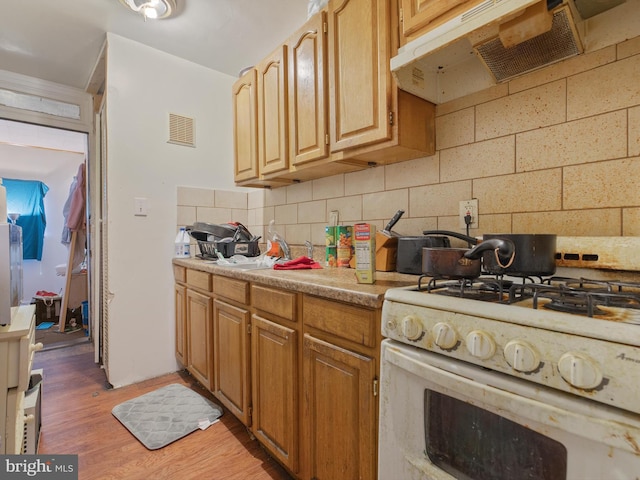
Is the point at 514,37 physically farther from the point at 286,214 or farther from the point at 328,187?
Answer: the point at 286,214

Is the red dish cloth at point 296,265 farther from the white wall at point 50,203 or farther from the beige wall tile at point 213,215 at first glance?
the white wall at point 50,203

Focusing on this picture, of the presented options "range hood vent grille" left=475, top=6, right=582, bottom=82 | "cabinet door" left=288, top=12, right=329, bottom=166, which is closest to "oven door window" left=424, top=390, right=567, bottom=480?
"range hood vent grille" left=475, top=6, right=582, bottom=82

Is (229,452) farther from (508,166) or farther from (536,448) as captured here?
(508,166)

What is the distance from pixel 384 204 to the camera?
5.46 ft

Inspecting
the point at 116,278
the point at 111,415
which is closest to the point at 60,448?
the point at 111,415

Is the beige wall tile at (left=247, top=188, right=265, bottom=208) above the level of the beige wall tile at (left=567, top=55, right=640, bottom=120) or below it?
below

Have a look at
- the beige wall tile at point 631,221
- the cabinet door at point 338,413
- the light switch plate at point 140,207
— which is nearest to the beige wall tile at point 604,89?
the beige wall tile at point 631,221

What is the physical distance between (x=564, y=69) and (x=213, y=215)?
2317mm

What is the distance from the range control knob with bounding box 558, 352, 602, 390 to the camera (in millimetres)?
536

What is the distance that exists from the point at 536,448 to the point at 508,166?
3.11ft

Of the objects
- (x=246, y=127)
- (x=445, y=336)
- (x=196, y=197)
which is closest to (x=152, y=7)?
(x=246, y=127)

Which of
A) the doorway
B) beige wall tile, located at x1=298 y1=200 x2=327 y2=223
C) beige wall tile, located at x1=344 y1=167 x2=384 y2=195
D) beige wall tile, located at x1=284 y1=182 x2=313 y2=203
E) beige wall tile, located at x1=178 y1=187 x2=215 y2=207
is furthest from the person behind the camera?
the doorway

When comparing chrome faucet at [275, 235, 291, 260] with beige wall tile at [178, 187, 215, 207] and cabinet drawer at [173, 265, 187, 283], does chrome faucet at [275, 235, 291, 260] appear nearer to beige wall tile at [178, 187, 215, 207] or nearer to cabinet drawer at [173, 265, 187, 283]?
cabinet drawer at [173, 265, 187, 283]

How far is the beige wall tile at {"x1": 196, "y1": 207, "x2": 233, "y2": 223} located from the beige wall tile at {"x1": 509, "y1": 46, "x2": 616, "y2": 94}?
2.14 m
